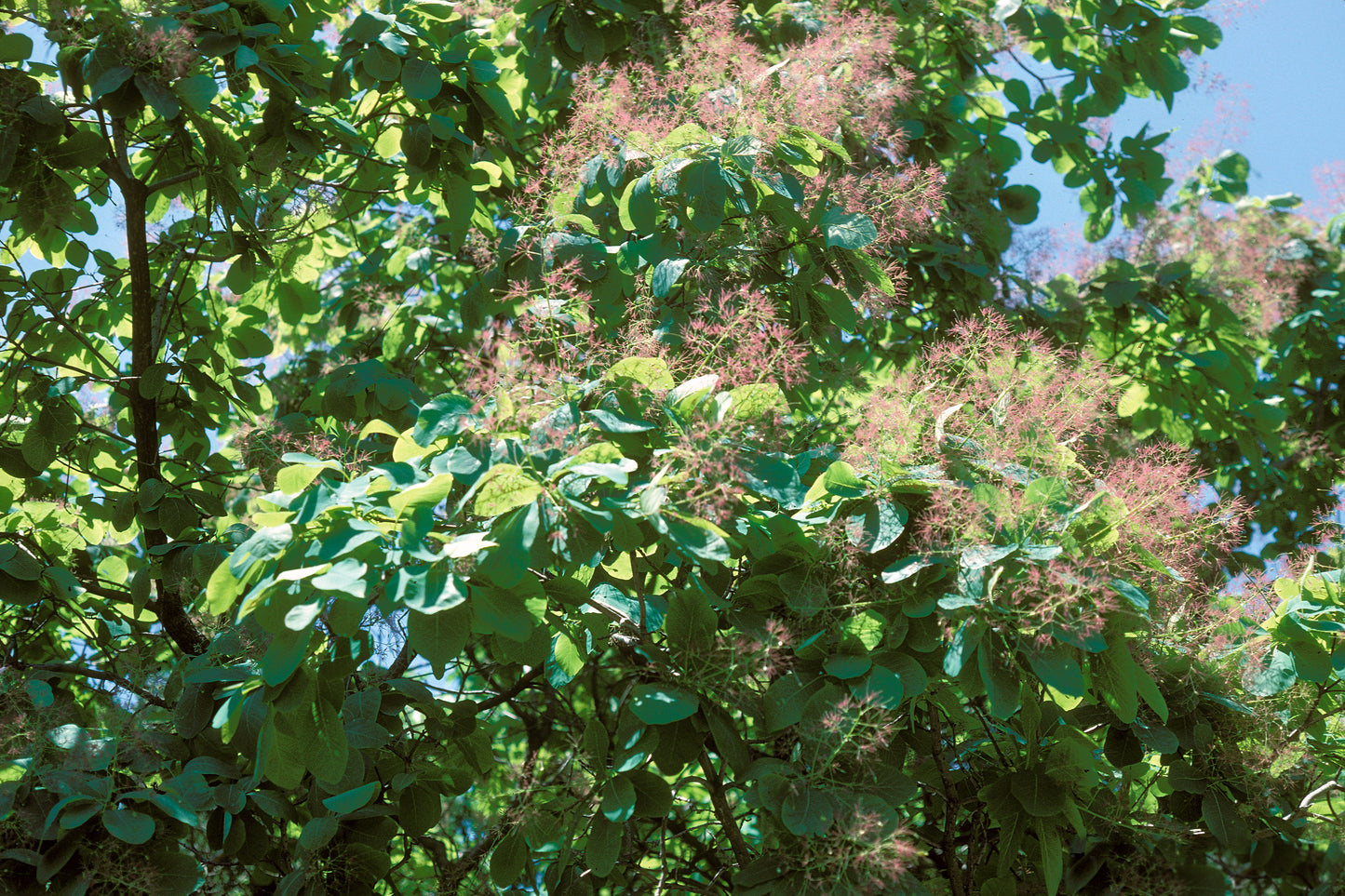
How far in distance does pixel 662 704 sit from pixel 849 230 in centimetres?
115

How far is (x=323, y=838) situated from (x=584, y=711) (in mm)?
2540

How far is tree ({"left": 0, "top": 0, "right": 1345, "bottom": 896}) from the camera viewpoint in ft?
6.28

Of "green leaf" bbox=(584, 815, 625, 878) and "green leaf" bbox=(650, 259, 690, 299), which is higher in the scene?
"green leaf" bbox=(650, 259, 690, 299)

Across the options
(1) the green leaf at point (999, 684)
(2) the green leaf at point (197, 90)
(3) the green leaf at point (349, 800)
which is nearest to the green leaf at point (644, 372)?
(1) the green leaf at point (999, 684)

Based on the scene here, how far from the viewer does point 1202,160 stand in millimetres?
5656

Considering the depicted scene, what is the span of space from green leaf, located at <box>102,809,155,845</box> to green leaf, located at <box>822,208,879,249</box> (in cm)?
182

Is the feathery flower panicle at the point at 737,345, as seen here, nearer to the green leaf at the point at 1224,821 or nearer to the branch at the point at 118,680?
the green leaf at the point at 1224,821

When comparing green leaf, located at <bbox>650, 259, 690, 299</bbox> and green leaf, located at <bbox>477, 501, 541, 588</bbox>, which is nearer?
green leaf, located at <bbox>477, 501, 541, 588</bbox>

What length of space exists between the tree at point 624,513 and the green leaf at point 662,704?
0.01 meters

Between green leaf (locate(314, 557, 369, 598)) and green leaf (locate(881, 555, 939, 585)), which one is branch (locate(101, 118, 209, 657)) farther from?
green leaf (locate(881, 555, 939, 585))

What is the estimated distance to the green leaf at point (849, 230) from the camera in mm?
2455

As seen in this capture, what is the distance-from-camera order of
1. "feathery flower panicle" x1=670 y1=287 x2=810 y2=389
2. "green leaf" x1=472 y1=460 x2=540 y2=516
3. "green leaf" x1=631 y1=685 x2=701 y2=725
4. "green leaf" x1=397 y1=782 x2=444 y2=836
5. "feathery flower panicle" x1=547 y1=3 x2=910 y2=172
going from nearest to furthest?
1. "green leaf" x1=472 y1=460 x2=540 y2=516
2. "green leaf" x1=631 y1=685 x2=701 y2=725
3. "feathery flower panicle" x1=670 y1=287 x2=810 y2=389
4. "green leaf" x1=397 y1=782 x2=444 y2=836
5. "feathery flower panicle" x1=547 y1=3 x2=910 y2=172

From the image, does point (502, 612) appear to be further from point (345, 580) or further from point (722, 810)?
point (722, 810)

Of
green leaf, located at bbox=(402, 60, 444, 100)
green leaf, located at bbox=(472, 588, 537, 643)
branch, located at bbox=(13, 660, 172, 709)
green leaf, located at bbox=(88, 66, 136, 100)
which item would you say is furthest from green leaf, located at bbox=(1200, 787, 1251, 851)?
green leaf, located at bbox=(88, 66, 136, 100)
